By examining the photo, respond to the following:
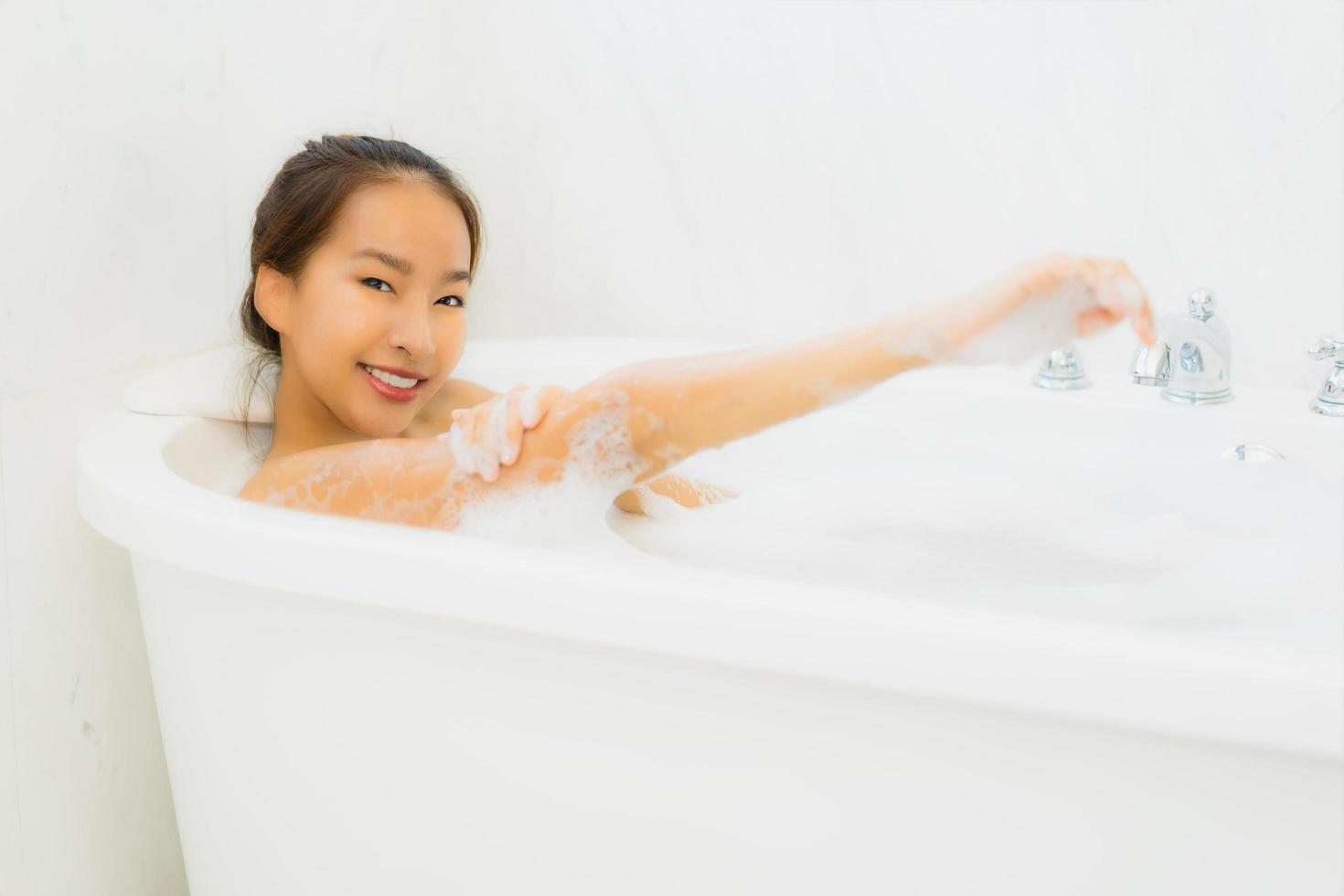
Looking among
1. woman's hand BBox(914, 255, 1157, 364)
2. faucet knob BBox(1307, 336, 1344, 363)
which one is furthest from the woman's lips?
faucet knob BBox(1307, 336, 1344, 363)

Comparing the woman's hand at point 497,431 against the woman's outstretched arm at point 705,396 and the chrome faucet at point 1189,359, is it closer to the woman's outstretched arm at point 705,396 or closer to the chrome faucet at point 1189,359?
the woman's outstretched arm at point 705,396

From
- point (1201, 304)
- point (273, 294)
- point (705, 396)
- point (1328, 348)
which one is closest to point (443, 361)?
point (273, 294)

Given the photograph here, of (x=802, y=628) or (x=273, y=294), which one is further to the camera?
(x=273, y=294)

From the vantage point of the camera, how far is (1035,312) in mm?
774

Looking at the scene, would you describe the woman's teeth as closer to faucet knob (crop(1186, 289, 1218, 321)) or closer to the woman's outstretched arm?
the woman's outstretched arm

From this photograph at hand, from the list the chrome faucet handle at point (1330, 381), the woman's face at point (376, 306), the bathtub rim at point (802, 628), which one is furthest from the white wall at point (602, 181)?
the bathtub rim at point (802, 628)

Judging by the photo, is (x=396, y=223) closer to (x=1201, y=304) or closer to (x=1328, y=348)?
(x=1201, y=304)

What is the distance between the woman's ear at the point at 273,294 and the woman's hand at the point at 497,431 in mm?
245

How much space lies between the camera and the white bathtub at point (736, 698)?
0.65 metres

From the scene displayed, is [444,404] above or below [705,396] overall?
below

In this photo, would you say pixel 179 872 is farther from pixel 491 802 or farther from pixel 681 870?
pixel 681 870

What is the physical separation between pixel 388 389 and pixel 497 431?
202mm

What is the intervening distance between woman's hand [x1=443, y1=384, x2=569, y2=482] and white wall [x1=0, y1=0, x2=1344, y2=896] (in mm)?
380

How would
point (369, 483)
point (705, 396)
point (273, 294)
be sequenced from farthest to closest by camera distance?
point (273, 294) → point (369, 483) → point (705, 396)
